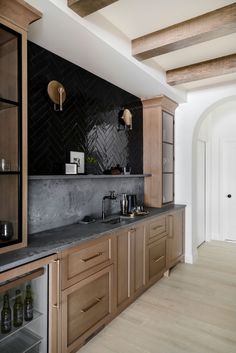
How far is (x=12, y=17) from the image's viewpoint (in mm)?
1599

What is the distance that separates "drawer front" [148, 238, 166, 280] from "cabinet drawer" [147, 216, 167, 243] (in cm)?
8

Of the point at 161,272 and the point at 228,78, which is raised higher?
the point at 228,78

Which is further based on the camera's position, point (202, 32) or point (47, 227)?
point (47, 227)

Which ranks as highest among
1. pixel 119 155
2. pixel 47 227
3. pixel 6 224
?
pixel 119 155

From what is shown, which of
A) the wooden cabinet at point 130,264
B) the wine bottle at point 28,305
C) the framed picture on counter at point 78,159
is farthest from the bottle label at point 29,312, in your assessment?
the framed picture on counter at point 78,159

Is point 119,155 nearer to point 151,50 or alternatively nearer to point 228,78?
→ point 151,50

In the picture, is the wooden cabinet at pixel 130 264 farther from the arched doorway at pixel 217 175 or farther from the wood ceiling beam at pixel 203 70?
the arched doorway at pixel 217 175

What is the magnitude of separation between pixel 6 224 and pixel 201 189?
406 cm

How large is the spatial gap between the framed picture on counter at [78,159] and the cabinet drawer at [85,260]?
835mm

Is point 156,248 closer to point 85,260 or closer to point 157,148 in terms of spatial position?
point 85,260

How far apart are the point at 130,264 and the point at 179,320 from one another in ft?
2.31

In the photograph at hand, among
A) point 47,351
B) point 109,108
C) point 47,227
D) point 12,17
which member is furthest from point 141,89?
point 47,351

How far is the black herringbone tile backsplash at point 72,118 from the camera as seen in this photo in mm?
2172

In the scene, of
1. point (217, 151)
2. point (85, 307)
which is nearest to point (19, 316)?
point (85, 307)
